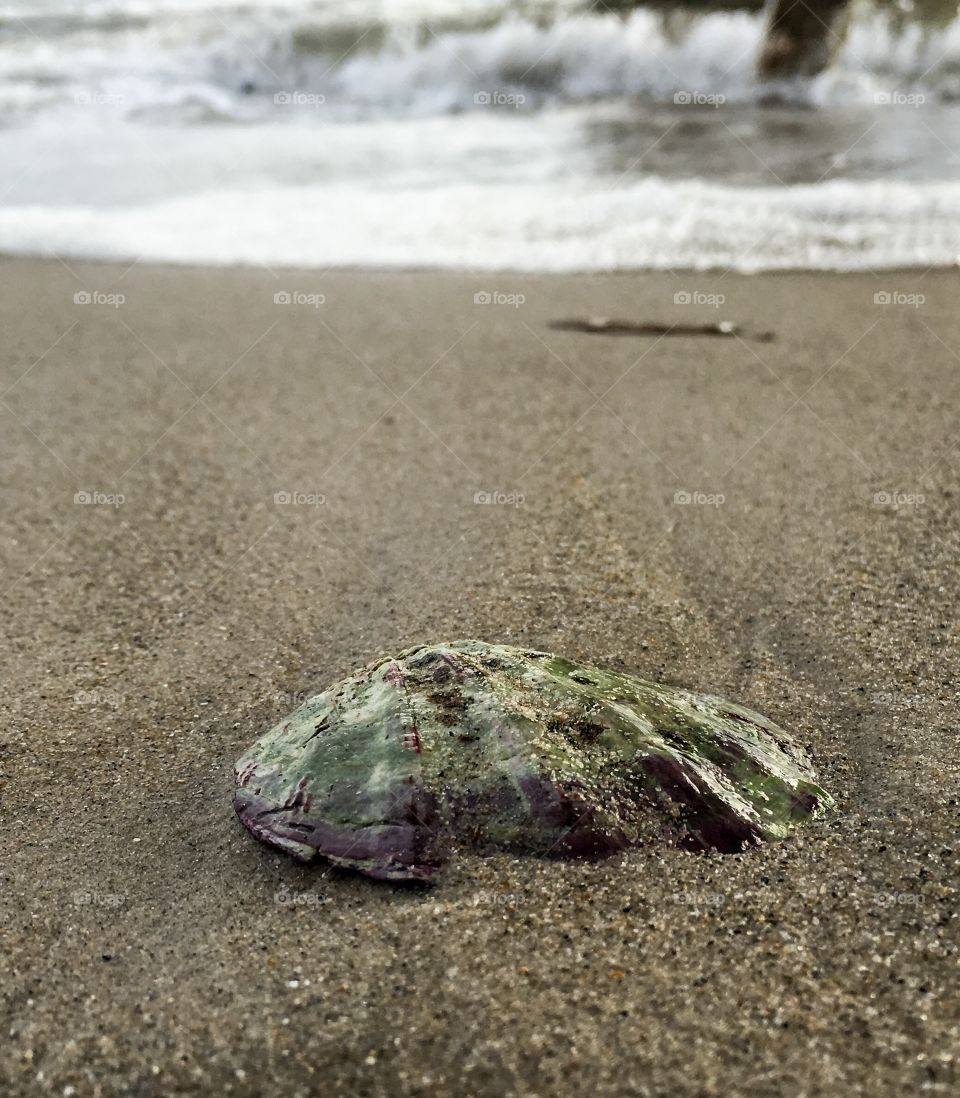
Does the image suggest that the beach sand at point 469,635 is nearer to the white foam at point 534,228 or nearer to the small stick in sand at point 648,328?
the small stick in sand at point 648,328

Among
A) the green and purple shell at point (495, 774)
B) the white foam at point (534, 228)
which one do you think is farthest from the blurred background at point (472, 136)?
the green and purple shell at point (495, 774)

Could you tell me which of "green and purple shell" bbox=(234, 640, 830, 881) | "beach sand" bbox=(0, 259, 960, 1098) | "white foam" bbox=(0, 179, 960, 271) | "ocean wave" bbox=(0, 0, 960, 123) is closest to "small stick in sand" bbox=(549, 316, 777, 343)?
"beach sand" bbox=(0, 259, 960, 1098)

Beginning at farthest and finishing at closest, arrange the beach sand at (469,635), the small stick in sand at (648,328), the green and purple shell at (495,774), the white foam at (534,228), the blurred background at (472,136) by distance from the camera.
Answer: the blurred background at (472,136)
the white foam at (534,228)
the small stick in sand at (648,328)
the green and purple shell at (495,774)
the beach sand at (469,635)

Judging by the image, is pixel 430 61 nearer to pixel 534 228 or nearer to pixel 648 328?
pixel 534 228

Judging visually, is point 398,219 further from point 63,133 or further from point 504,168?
point 63,133

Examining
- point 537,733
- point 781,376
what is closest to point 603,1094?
point 537,733

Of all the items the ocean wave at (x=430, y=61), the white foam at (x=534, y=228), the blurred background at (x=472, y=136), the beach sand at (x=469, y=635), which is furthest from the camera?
the ocean wave at (x=430, y=61)

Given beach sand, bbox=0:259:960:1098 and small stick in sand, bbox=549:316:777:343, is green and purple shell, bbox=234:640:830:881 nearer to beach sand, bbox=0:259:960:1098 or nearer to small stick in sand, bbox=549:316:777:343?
beach sand, bbox=0:259:960:1098

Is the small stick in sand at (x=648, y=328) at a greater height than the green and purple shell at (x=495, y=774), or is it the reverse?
the green and purple shell at (x=495, y=774)
